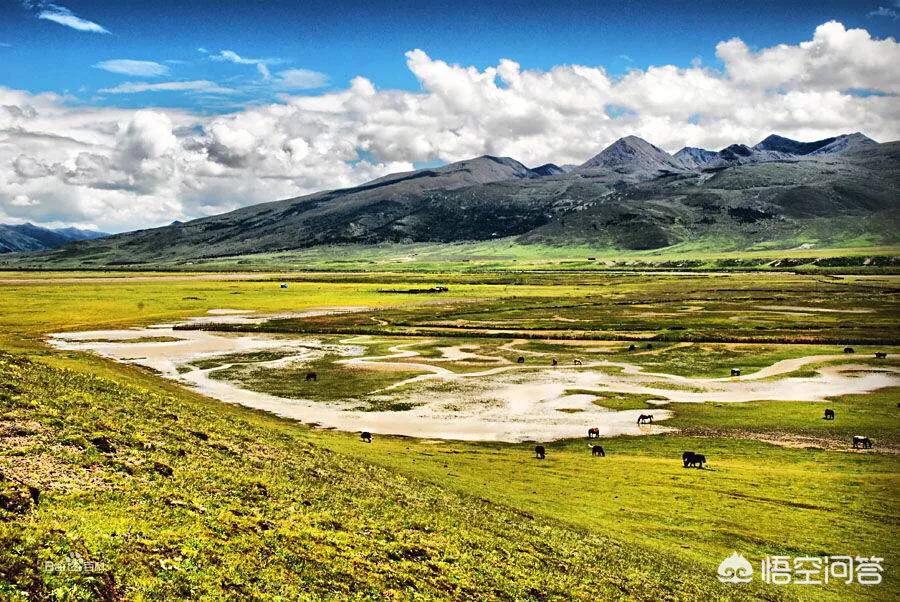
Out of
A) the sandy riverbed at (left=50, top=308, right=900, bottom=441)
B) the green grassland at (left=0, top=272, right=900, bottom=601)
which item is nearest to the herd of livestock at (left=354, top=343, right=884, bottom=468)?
the green grassland at (left=0, top=272, right=900, bottom=601)

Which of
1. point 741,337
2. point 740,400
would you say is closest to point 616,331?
point 741,337

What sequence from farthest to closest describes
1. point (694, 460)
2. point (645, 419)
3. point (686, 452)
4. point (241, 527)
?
point (645, 419) → point (686, 452) → point (694, 460) → point (241, 527)

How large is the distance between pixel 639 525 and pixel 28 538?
28454 mm

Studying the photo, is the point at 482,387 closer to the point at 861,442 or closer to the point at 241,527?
the point at 861,442

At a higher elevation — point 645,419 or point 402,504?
point 402,504

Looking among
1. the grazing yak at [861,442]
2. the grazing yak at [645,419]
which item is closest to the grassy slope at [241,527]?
the grazing yak at [645,419]

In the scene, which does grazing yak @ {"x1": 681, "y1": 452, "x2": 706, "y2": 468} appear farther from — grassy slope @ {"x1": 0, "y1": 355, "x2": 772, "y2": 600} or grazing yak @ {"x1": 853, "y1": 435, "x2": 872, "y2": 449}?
grassy slope @ {"x1": 0, "y1": 355, "x2": 772, "y2": 600}

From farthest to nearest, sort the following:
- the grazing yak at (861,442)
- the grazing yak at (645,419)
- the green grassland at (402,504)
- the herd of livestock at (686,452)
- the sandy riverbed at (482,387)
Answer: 1. the grazing yak at (645,419)
2. the sandy riverbed at (482,387)
3. the grazing yak at (861,442)
4. the herd of livestock at (686,452)
5. the green grassland at (402,504)

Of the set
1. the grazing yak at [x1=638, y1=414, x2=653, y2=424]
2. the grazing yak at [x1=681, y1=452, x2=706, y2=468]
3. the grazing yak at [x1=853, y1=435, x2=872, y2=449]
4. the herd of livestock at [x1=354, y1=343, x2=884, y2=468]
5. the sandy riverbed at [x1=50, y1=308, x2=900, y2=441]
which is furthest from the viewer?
the grazing yak at [x1=638, y1=414, x2=653, y2=424]

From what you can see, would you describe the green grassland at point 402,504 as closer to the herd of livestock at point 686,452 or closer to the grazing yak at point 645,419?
the herd of livestock at point 686,452

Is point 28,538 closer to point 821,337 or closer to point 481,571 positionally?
point 481,571

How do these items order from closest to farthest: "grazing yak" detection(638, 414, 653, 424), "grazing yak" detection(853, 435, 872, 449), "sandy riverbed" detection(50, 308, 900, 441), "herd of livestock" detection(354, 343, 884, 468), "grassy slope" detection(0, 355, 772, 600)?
"grassy slope" detection(0, 355, 772, 600), "herd of livestock" detection(354, 343, 884, 468), "grazing yak" detection(853, 435, 872, 449), "sandy riverbed" detection(50, 308, 900, 441), "grazing yak" detection(638, 414, 653, 424)

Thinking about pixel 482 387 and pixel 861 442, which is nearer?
pixel 861 442

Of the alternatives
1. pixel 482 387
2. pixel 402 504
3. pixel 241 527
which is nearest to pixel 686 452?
pixel 402 504
